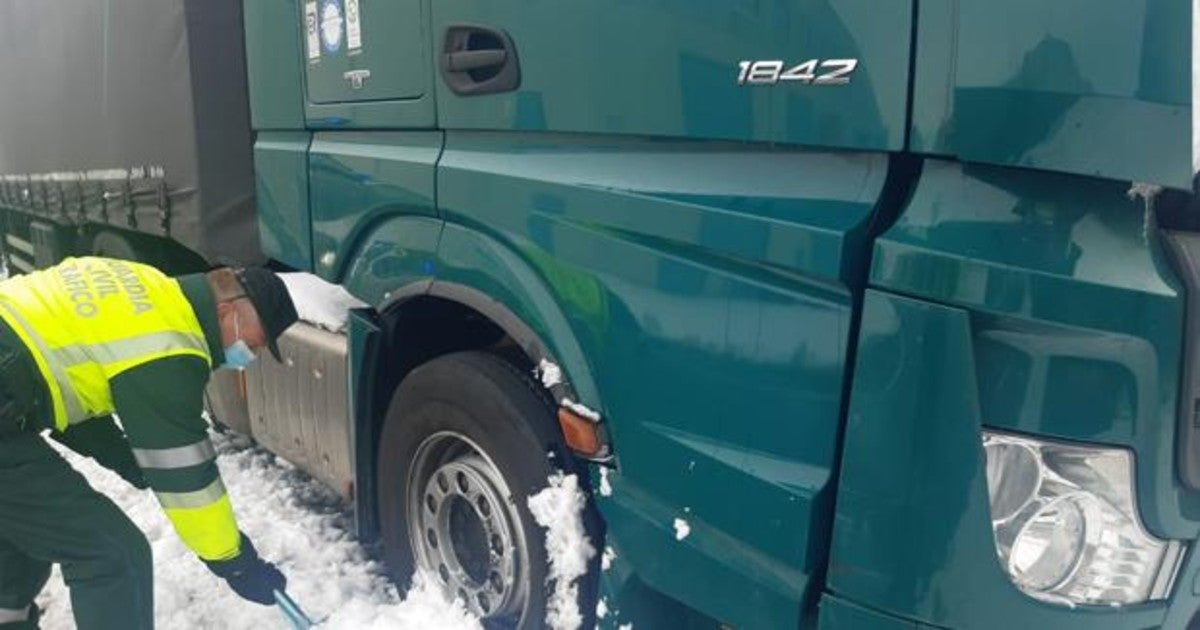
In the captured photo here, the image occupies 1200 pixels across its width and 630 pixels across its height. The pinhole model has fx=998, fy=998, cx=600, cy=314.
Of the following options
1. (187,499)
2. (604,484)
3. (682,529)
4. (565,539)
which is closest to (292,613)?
(187,499)

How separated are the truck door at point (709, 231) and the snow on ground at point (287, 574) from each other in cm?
102

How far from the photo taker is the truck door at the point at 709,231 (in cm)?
171

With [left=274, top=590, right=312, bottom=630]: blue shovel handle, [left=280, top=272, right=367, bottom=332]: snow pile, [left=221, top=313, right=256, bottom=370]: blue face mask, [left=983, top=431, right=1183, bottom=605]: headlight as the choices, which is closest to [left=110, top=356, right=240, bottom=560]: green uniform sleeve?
[left=221, top=313, right=256, bottom=370]: blue face mask

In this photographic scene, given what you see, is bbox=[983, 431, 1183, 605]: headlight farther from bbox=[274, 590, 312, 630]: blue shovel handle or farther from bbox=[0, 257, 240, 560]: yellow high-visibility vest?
bbox=[274, 590, 312, 630]: blue shovel handle

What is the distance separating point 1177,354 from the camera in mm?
1489

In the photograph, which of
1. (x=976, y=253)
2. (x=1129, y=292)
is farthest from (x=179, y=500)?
(x=1129, y=292)

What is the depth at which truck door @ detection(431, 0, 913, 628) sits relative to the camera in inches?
67.2

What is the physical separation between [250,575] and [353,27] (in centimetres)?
160

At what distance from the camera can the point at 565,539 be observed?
2338 mm

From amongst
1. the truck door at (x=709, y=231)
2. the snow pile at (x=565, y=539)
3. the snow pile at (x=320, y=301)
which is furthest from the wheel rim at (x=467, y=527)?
the snow pile at (x=320, y=301)

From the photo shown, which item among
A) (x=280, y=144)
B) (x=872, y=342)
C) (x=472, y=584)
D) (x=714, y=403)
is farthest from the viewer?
(x=280, y=144)

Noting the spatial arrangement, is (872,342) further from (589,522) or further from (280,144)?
(280,144)

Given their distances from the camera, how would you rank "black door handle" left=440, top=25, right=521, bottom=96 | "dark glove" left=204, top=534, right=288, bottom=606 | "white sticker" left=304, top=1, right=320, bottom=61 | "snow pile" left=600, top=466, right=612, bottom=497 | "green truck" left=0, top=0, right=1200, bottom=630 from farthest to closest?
"white sticker" left=304, top=1, right=320, bottom=61
"dark glove" left=204, top=534, right=288, bottom=606
"black door handle" left=440, top=25, right=521, bottom=96
"snow pile" left=600, top=466, right=612, bottom=497
"green truck" left=0, top=0, right=1200, bottom=630

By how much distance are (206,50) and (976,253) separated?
3207mm
